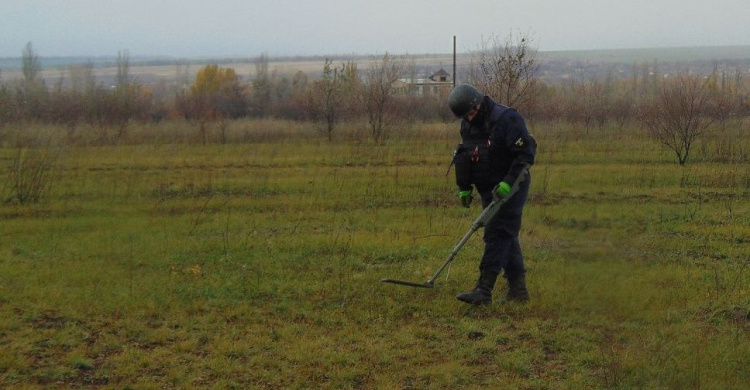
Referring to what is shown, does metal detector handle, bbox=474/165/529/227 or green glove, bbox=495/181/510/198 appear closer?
green glove, bbox=495/181/510/198

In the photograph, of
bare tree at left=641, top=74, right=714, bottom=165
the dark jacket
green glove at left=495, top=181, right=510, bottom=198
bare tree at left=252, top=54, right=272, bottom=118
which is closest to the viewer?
green glove at left=495, top=181, right=510, bottom=198

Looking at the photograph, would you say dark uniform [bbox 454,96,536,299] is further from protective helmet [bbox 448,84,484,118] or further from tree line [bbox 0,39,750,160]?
tree line [bbox 0,39,750,160]

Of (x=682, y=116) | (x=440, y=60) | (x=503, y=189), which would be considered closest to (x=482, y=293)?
(x=503, y=189)

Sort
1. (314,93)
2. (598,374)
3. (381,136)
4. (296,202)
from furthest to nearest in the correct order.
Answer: (314,93) → (381,136) → (296,202) → (598,374)

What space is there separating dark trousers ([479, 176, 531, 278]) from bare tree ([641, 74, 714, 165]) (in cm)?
1357

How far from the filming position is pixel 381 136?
2764cm

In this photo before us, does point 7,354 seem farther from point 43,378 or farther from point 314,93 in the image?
point 314,93

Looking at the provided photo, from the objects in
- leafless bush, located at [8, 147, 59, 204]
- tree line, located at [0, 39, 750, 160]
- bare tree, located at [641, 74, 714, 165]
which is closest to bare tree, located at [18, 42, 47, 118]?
tree line, located at [0, 39, 750, 160]

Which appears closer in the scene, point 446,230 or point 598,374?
point 598,374

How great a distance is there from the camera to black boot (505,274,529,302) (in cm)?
630

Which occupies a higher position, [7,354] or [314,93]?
[314,93]

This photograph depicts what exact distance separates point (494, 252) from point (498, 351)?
118 centimetres

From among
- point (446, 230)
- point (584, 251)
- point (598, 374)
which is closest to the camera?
point (584, 251)

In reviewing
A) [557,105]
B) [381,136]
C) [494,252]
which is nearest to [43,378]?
[494,252]
